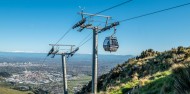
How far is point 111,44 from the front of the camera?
2631cm

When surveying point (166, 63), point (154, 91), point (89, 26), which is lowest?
point (154, 91)

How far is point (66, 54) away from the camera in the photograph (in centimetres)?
4600

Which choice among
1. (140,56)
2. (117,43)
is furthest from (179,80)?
(140,56)

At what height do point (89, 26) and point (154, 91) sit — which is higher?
point (89, 26)

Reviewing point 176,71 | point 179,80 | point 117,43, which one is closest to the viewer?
point 179,80

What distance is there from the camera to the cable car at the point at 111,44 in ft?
86.5

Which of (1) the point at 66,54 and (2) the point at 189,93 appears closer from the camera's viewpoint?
(2) the point at 189,93

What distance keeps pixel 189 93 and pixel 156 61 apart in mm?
24953

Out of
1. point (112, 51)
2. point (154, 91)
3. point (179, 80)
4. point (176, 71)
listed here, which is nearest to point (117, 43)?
point (112, 51)

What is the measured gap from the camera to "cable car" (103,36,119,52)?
26.4m

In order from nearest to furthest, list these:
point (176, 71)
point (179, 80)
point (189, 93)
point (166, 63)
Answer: point (189, 93), point (179, 80), point (176, 71), point (166, 63)

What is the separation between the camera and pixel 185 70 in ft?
47.9

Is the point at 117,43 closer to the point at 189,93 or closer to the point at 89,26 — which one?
the point at 89,26

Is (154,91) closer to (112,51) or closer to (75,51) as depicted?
(112,51)
